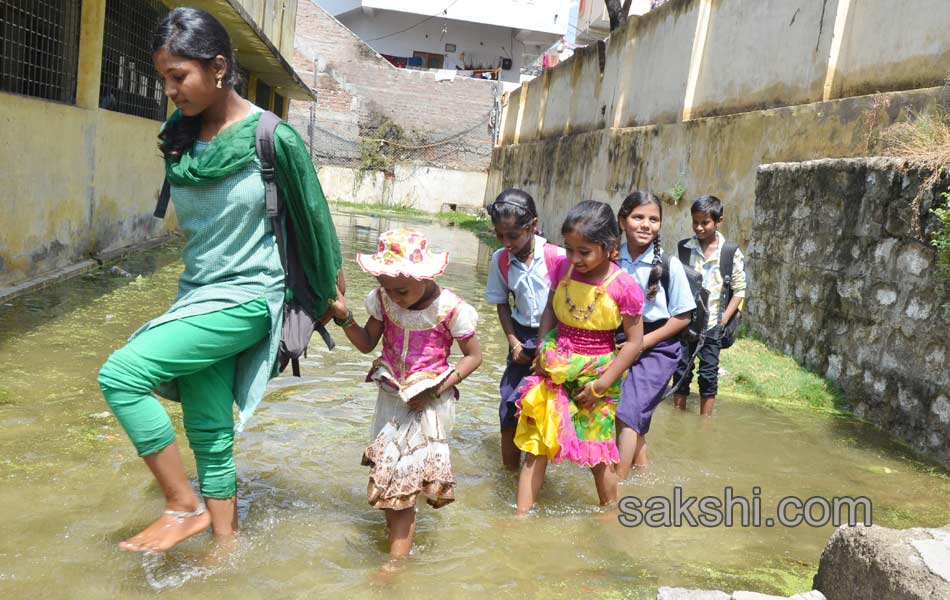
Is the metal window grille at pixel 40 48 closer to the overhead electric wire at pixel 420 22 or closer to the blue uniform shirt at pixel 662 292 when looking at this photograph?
the blue uniform shirt at pixel 662 292

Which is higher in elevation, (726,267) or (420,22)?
(420,22)

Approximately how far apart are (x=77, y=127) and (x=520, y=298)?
641cm

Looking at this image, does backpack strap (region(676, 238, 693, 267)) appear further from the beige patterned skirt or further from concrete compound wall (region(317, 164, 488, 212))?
concrete compound wall (region(317, 164, 488, 212))

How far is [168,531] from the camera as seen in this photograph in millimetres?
3096

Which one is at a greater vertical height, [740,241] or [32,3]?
[32,3]

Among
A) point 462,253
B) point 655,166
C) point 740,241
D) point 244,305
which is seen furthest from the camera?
point 462,253

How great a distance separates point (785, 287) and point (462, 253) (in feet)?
30.7

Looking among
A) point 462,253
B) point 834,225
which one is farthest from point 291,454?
point 462,253

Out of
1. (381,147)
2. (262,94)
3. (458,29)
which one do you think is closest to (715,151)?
(262,94)

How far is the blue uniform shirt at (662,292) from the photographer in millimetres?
4574

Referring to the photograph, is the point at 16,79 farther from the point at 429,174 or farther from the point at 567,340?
the point at 429,174

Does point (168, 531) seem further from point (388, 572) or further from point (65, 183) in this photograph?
point (65, 183)

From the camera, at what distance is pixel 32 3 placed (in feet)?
26.6

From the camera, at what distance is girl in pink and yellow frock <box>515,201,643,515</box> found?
4016 mm
